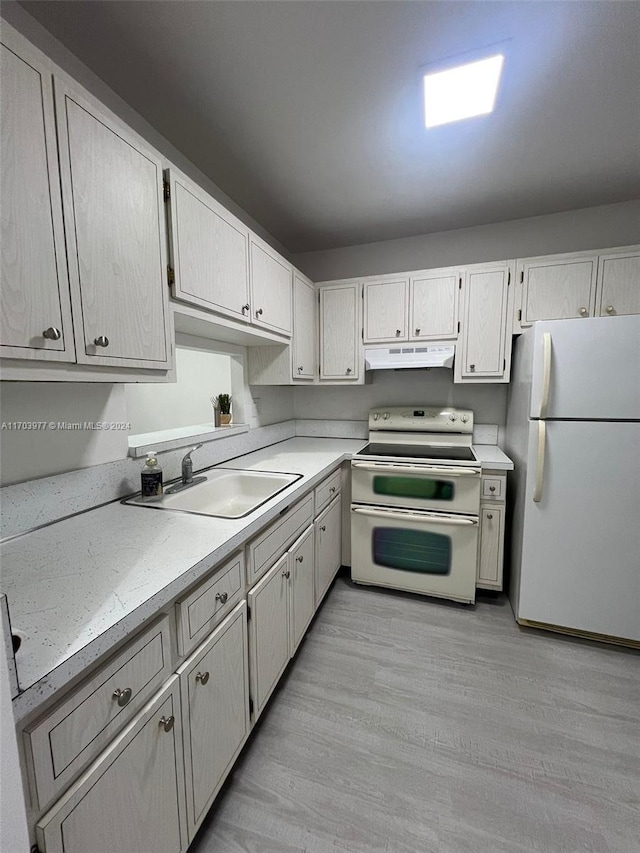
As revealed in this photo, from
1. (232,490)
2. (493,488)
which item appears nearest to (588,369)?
(493,488)

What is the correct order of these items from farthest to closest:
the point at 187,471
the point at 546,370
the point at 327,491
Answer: the point at 327,491
the point at 546,370
the point at 187,471

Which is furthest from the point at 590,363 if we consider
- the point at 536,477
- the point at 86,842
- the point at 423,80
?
the point at 86,842

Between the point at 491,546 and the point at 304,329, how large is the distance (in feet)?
6.32

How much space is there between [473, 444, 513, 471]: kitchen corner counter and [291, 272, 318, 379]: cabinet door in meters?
1.34

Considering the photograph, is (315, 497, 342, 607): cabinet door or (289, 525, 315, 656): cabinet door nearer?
(289, 525, 315, 656): cabinet door

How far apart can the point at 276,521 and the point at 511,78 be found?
77.3 inches

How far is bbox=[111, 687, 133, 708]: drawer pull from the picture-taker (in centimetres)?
73

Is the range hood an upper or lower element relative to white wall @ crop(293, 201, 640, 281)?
lower

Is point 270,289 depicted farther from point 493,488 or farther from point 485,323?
point 493,488

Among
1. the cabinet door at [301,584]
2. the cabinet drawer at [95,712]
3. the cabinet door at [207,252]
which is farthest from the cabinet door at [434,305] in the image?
the cabinet drawer at [95,712]

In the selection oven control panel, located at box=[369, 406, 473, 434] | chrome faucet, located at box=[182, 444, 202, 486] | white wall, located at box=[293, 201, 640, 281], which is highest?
white wall, located at box=[293, 201, 640, 281]

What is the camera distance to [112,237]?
103 centimetres

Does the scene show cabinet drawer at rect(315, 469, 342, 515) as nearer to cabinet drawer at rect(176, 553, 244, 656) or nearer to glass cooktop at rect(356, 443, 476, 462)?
glass cooktop at rect(356, 443, 476, 462)

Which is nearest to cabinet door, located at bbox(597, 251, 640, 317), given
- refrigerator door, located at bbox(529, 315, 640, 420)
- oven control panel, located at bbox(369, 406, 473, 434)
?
refrigerator door, located at bbox(529, 315, 640, 420)
